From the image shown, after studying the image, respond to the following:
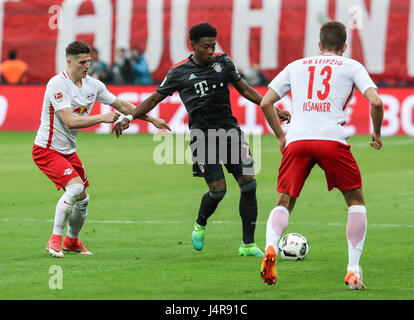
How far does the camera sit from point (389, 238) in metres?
11.0

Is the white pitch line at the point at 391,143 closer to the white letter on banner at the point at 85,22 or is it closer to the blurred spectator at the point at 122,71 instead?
the blurred spectator at the point at 122,71

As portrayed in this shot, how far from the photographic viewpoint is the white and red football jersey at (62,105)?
980cm

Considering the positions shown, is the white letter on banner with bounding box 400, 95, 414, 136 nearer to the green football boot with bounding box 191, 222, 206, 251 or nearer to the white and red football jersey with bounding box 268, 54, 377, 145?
the green football boot with bounding box 191, 222, 206, 251

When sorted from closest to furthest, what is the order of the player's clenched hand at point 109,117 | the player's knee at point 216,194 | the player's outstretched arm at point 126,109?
the player's clenched hand at point 109,117
the player's knee at point 216,194
the player's outstretched arm at point 126,109

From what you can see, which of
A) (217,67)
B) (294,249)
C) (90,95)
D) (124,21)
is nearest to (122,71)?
(124,21)

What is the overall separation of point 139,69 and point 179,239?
679 inches

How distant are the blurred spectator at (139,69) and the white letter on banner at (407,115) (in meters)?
7.36

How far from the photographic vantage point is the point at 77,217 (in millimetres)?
10047

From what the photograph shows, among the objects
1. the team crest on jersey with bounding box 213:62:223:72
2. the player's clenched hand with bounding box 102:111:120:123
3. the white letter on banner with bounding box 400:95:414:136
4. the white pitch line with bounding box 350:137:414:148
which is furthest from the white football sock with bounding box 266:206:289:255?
the white letter on banner with bounding box 400:95:414:136

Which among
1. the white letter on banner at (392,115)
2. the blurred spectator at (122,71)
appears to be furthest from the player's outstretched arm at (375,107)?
the blurred spectator at (122,71)

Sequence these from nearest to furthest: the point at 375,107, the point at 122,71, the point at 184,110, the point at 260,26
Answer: the point at 375,107, the point at 184,110, the point at 122,71, the point at 260,26

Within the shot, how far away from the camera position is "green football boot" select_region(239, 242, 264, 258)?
388 inches

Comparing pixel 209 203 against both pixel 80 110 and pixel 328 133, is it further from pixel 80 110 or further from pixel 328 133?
pixel 328 133

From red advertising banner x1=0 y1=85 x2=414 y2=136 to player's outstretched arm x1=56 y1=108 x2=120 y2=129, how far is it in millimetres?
15610
